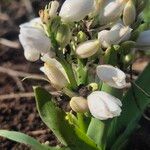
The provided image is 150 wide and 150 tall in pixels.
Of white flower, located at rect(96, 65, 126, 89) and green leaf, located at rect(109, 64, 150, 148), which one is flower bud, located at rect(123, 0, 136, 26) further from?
green leaf, located at rect(109, 64, 150, 148)

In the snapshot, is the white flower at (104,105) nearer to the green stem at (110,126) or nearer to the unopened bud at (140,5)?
the green stem at (110,126)

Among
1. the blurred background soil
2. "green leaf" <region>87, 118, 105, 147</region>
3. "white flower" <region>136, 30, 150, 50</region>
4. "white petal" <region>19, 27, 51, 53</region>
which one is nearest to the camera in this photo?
"white petal" <region>19, 27, 51, 53</region>

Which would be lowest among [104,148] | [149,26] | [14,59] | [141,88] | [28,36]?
[14,59]

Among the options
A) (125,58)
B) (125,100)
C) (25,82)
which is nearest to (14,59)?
(25,82)

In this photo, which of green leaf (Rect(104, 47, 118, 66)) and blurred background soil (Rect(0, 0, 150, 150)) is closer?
green leaf (Rect(104, 47, 118, 66))

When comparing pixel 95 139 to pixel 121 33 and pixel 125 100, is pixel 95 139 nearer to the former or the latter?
pixel 125 100

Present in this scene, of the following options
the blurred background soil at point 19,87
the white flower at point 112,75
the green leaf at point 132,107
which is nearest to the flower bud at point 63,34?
the white flower at point 112,75

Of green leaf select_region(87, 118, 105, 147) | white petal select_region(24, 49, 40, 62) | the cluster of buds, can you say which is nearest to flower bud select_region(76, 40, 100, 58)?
the cluster of buds
